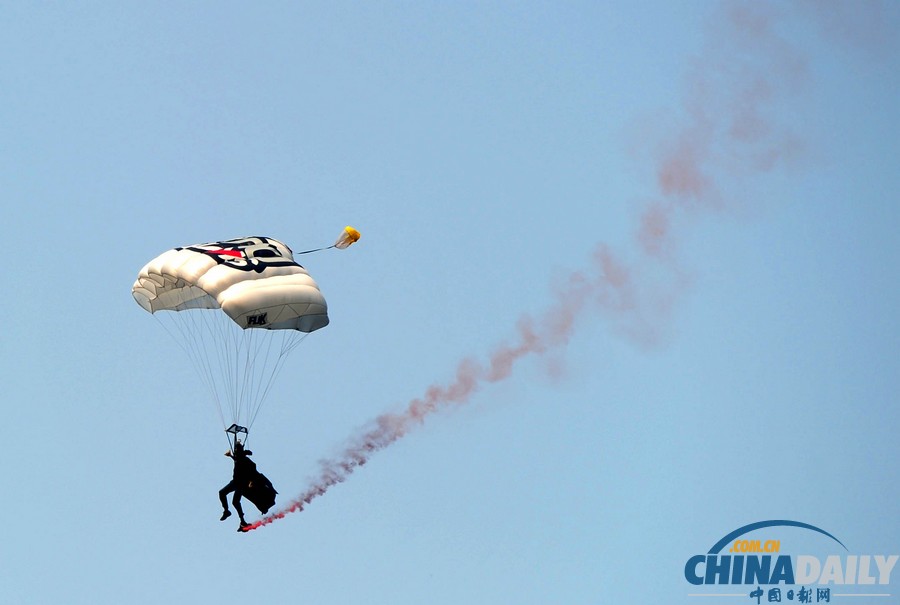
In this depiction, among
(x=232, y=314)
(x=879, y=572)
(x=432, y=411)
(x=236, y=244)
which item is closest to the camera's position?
(x=232, y=314)

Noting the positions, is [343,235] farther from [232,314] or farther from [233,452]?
[233,452]

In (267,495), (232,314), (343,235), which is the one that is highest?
(343,235)

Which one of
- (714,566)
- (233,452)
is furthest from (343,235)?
(714,566)

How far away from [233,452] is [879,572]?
17.8m

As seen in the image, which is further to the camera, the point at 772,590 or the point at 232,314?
the point at 772,590

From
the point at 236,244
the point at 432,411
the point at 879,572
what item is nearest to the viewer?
the point at 236,244

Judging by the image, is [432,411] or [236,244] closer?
[236,244]

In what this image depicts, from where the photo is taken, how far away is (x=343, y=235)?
3250 centimetres

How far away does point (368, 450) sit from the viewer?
118 feet

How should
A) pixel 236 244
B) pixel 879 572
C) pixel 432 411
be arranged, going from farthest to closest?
pixel 879 572, pixel 432 411, pixel 236 244

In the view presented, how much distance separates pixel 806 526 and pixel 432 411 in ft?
38.6

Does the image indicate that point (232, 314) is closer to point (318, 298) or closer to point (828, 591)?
point (318, 298)

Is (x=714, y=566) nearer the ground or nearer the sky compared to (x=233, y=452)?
nearer the sky

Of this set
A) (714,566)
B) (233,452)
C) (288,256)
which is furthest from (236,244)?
(714,566)
